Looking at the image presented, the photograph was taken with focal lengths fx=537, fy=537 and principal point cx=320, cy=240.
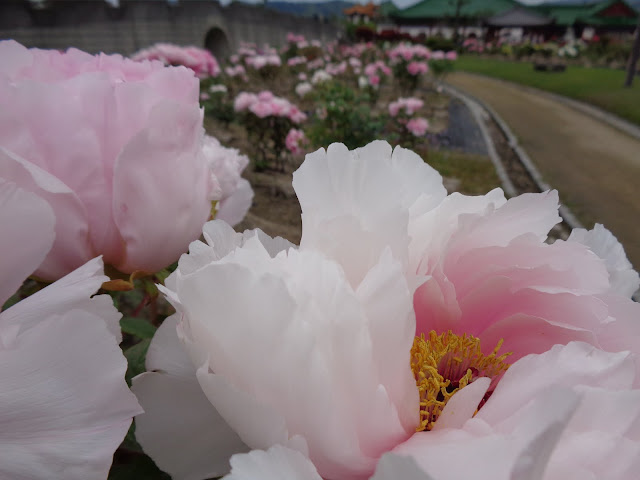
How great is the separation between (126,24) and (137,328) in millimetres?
9146

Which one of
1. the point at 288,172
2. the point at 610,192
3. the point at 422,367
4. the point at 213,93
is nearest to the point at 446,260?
the point at 422,367

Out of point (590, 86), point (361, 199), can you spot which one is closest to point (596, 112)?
point (590, 86)

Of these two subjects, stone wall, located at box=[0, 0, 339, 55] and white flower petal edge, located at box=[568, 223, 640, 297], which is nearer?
white flower petal edge, located at box=[568, 223, 640, 297]

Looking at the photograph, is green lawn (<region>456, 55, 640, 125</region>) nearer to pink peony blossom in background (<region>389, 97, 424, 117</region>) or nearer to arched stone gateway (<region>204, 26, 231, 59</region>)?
pink peony blossom in background (<region>389, 97, 424, 117</region>)

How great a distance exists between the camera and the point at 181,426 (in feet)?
0.88

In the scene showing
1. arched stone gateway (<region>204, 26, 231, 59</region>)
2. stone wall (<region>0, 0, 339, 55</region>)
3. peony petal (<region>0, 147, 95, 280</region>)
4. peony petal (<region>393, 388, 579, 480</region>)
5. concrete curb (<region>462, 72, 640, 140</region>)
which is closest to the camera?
peony petal (<region>393, 388, 579, 480</region>)

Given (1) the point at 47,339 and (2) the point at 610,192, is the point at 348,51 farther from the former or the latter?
(1) the point at 47,339

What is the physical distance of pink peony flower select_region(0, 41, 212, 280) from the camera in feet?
1.01

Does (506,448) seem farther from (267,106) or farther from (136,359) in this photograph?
(267,106)

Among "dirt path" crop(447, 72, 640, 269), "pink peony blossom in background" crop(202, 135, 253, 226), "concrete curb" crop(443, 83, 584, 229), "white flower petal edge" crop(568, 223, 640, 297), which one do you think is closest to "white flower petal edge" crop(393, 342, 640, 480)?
"white flower petal edge" crop(568, 223, 640, 297)

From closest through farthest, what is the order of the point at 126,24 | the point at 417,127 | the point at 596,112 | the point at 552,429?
the point at 552,429, the point at 417,127, the point at 126,24, the point at 596,112

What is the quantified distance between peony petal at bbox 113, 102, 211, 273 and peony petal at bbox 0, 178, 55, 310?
0.09 m

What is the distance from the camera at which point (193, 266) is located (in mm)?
263

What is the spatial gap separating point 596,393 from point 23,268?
25 centimetres
